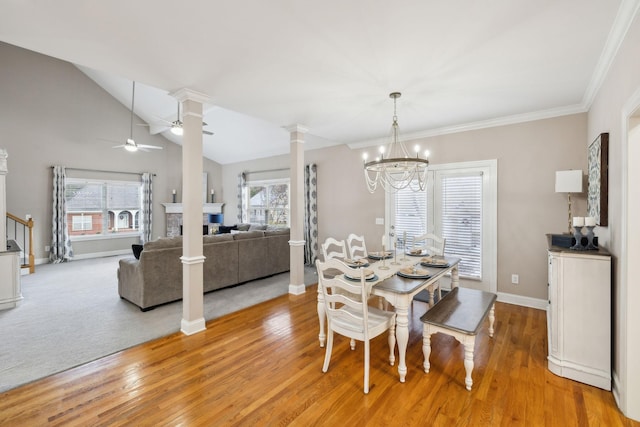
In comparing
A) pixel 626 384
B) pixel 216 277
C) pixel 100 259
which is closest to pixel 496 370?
pixel 626 384

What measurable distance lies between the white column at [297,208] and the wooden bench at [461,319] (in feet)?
7.69

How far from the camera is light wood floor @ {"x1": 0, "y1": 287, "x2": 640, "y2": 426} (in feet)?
6.46

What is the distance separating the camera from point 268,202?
827 centimetres

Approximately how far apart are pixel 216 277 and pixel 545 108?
5278mm

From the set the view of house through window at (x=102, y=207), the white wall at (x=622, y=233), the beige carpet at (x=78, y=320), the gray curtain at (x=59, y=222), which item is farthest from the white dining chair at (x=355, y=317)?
the view of house through window at (x=102, y=207)

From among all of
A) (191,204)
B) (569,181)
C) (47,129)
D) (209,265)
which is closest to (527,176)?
(569,181)

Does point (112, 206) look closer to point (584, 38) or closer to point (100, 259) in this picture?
point (100, 259)

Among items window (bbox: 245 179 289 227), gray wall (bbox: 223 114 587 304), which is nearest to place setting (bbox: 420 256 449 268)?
gray wall (bbox: 223 114 587 304)

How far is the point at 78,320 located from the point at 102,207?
5.41 m

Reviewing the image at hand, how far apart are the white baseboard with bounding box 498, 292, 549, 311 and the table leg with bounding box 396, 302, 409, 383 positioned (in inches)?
105

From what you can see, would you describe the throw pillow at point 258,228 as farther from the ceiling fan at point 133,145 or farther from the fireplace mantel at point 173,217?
the ceiling fan at point 133,145

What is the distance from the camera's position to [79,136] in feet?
23.5

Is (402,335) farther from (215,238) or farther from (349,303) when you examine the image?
(215,238)

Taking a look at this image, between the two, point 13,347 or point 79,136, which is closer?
point 13,347
